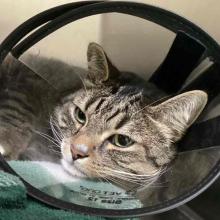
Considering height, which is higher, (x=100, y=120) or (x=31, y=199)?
(x=100, y=120)

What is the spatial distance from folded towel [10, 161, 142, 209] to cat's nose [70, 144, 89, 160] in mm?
45

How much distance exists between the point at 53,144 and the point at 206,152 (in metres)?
0.28

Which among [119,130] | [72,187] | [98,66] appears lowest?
[72,187]

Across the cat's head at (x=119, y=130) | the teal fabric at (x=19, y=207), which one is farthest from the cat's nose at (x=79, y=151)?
the teal fabric at (x=19, y=207)

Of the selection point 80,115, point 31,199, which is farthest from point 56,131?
point 31,199

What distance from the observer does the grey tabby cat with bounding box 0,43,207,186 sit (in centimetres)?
84

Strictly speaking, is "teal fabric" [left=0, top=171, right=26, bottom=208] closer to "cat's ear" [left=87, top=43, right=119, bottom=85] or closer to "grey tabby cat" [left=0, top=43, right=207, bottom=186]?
"grey tabby cat" [left=0, top=43, right=207, bottom=186]

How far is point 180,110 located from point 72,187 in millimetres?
238

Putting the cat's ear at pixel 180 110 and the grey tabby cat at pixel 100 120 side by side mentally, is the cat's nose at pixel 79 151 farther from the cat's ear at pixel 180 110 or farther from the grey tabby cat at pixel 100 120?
the cat's ear at pixel 180 110

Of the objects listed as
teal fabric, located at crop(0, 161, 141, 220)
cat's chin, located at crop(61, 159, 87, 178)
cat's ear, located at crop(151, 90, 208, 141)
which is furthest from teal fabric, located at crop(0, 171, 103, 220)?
cat's ear, located at crop(151, 90, 208, 141)

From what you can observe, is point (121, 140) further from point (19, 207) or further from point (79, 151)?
point (19, 207)

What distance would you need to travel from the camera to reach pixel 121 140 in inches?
34.0

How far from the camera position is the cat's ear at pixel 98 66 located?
0.87m

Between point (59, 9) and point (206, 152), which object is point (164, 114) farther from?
point (59, 9)
